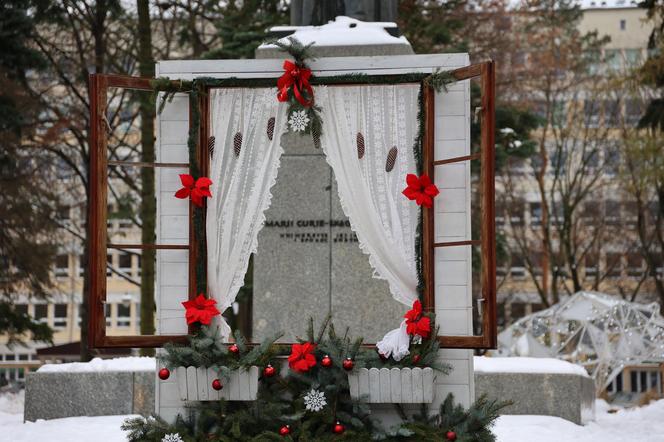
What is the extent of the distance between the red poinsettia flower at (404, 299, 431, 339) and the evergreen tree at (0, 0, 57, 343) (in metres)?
11.0

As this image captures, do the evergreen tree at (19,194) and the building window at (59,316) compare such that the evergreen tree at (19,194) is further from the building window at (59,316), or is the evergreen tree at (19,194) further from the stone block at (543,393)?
the building window at (59,316)

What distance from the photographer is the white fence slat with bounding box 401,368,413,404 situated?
8.62 meters

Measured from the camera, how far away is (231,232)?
9172mm

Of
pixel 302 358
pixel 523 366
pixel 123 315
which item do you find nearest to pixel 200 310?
pixel 302 358

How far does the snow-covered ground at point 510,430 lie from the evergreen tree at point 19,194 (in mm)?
6028

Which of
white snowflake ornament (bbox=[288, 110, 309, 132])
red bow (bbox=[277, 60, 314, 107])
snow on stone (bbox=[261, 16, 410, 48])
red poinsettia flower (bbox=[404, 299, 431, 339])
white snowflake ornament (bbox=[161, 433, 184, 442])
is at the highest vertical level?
snow on stone (bbox=[261, 16, 410, 48])

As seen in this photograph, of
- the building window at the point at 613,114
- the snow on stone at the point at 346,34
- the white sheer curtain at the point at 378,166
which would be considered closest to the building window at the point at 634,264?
the building window at the point at 613,114

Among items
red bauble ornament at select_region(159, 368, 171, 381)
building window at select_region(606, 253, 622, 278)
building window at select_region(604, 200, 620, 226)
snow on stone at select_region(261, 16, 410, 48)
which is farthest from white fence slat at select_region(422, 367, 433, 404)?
building window at select_region(604, 200, 620, 226)

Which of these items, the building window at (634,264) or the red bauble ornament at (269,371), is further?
the building window at (634,264)

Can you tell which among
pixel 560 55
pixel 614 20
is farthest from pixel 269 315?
pixel 614 20

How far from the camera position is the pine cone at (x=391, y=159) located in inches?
360

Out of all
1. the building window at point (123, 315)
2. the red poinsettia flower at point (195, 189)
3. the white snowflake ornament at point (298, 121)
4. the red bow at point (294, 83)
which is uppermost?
the red bow at point (294, 83)

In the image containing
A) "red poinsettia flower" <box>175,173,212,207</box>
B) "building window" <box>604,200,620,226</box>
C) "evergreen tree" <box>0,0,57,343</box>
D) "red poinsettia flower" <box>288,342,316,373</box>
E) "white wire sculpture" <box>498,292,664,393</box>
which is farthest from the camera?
"building window" <box>604,200,620,226</box>

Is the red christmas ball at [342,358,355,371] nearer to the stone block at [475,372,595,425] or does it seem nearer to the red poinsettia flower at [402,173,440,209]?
the red poinsettia flower at [402,173,440,209]
